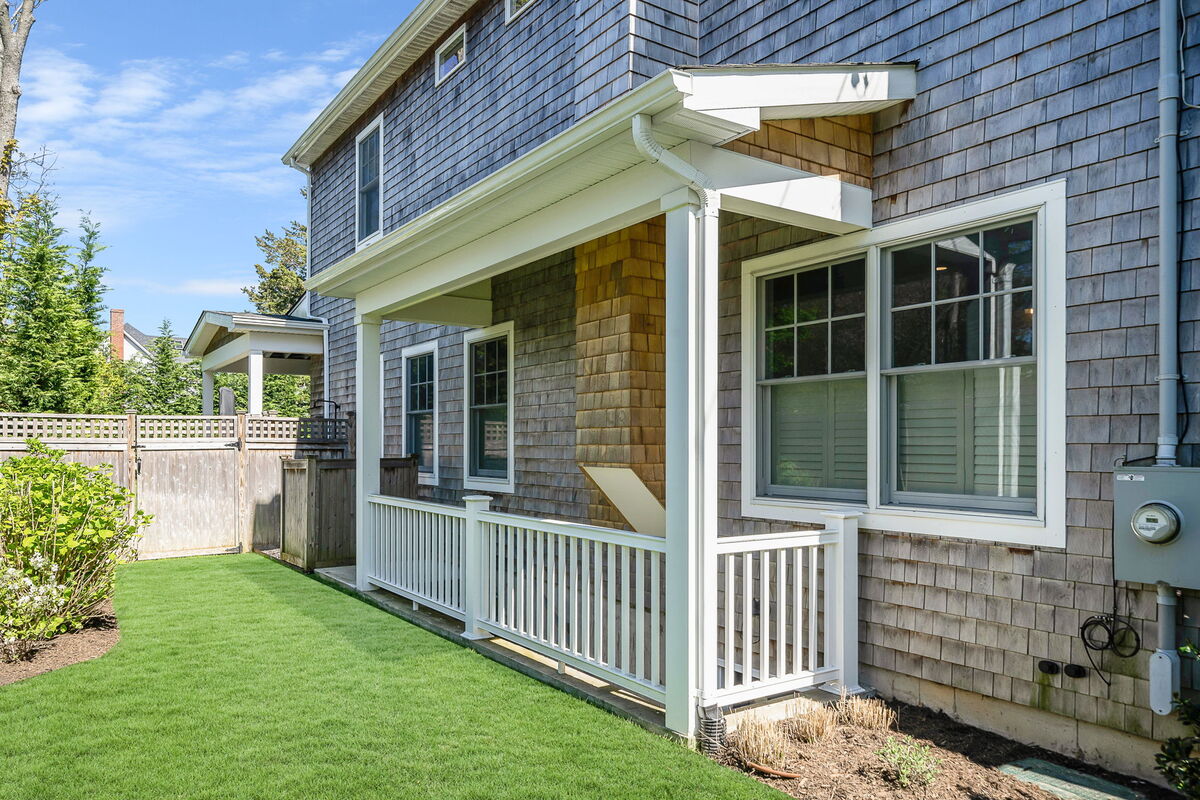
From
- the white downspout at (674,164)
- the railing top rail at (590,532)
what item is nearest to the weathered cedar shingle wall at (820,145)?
the white downspout at (674,164)

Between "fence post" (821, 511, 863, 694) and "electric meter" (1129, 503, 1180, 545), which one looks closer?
"electric meter" (1129, 503, 1180, 545)

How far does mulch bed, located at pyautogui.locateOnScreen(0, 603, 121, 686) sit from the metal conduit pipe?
6.22 meters

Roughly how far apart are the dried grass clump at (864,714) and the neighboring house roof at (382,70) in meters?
7.59

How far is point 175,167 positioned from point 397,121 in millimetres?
41324

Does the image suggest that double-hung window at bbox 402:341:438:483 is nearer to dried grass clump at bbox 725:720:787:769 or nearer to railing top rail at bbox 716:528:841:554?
railing top rail at bbox 716:528:841:554

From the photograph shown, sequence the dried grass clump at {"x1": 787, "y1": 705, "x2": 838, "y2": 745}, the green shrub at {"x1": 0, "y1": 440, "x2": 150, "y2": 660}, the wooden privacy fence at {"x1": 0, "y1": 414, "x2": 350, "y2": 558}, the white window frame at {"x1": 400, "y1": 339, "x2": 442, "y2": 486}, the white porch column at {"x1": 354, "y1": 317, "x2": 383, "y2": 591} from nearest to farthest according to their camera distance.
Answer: the dried grass clump at {"x1": 787, "y1": 705, "x2": 838, "y2": 745} → the green shrub at {"x1": 0, "y1": 440, "x2": 150, "y2": 660} → the white porch column at {"x1": 354, "y1": 317, "x2": 383, "y2": 591} → the white window frame at {"x1": 400, "y1": 339, "x2": 442, "y2": 486} → the wooden privacy fence at {"x1": 0, "y1": 414, "x2": 350, "y2": 558}

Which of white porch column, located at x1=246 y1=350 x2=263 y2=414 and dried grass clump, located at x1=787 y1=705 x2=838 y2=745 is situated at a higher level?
white porch column, located at x1=246 y1=350 x2=263 y2=414

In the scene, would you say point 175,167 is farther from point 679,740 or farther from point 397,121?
point 679,740

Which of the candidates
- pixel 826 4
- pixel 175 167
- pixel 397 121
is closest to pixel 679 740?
pixel 826 4

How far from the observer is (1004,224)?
3955mm

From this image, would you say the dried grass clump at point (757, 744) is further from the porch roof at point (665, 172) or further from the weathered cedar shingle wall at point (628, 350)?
the porch roof at point (665, 172)

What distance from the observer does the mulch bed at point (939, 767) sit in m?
3.27

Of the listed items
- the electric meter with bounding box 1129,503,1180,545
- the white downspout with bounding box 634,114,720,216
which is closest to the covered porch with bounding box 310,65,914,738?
the white downspout with bounding box 634,114,720,216

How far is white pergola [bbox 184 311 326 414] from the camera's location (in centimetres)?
1158
